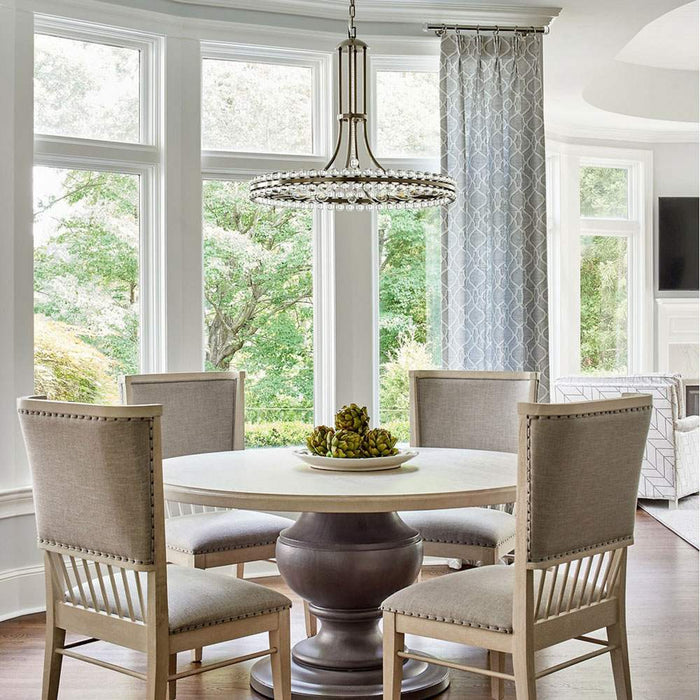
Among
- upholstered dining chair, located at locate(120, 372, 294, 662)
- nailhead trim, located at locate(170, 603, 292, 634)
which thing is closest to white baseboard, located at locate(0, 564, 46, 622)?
upholstered dining chair, located at locate(120, 372, 294, 662)

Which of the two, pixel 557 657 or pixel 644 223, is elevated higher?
pixel 644 223

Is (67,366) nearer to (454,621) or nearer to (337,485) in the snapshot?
(337,485)

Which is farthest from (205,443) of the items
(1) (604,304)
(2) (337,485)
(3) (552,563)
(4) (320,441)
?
(1) (604,304)

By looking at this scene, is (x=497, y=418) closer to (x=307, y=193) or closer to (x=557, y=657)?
(x=557, y=657)

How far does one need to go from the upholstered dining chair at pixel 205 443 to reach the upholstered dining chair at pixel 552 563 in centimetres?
92

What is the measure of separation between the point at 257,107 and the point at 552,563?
3.09m

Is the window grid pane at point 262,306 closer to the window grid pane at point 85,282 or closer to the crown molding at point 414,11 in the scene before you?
the window grid pane at point 85,282

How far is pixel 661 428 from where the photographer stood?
20.2 ft

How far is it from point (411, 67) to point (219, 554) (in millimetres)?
2777

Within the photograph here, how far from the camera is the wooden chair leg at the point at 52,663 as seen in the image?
2.51m

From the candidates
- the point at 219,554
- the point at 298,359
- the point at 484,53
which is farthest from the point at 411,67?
the point at 219,554

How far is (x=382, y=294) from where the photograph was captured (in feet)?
16.0

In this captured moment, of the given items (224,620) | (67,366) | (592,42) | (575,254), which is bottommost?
(224,620)

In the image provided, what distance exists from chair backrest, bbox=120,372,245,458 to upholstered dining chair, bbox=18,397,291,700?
1180mm
